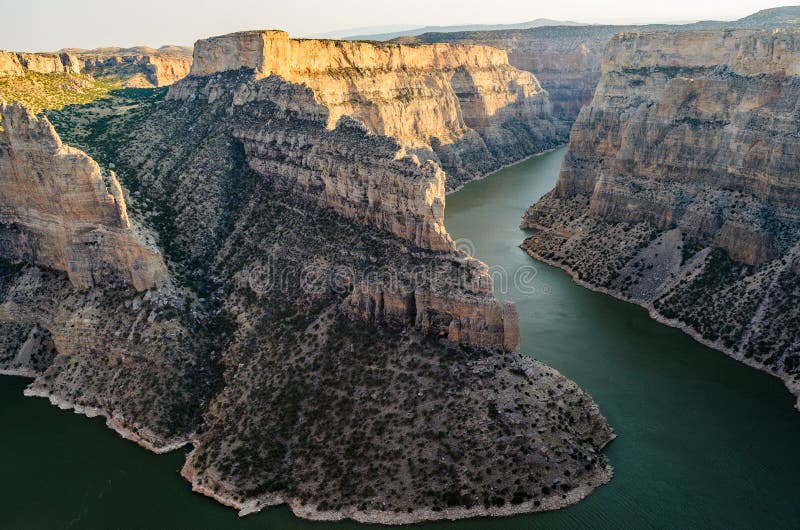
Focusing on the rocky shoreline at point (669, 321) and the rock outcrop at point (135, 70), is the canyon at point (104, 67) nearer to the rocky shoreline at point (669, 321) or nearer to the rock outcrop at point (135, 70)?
the rock outcrop at point (135, 70)

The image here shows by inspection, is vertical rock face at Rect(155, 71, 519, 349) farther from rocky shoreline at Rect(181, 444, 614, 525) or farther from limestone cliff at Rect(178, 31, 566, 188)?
rocky shoreline at Rect(181, 444, 614, 525)

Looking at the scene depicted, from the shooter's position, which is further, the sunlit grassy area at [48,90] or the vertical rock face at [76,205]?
the sunlit grassy area at [48,90]

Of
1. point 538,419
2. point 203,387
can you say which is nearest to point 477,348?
point 538,419

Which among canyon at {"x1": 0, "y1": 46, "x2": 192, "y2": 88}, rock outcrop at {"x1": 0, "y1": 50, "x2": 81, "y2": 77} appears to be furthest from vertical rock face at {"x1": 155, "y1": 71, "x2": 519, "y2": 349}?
canyon at {"x1": 0, "y1": 46, "x2": 192, "y2": 88}

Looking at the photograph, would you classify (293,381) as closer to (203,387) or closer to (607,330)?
(203,387)

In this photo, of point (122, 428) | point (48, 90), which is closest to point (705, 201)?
point (122, 428)

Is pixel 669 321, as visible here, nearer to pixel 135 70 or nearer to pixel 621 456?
pixel 621 456

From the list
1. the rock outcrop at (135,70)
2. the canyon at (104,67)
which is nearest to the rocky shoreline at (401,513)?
the canyon at (104,67)
